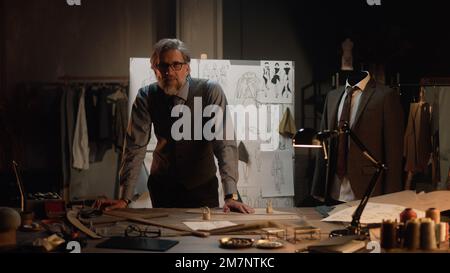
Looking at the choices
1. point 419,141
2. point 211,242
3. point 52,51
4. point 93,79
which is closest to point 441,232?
point 211,242

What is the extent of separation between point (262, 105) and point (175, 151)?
1845 mm

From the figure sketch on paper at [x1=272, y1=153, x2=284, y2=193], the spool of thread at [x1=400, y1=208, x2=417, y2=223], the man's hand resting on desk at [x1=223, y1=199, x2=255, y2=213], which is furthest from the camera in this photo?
the figure sketch on paper at [x1=272, y1=153, x2=284, y2=193]

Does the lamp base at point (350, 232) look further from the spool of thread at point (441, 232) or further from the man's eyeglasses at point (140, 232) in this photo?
the man's eyeglasses at point (140, 232)

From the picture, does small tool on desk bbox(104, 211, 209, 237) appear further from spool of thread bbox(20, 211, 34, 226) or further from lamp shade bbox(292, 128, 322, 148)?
lamp shade bbox(292, 128, 322, 148)

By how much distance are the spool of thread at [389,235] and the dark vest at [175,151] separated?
6.17 ft

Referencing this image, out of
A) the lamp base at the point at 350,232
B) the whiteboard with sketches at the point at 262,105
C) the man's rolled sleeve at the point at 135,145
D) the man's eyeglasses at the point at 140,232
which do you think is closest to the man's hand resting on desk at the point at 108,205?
the man's rolled sleeve at the point at 135,145

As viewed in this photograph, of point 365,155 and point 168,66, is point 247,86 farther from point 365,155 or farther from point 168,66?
point 365,155

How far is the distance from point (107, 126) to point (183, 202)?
1.87 meters

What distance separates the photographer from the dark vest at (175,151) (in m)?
3.88

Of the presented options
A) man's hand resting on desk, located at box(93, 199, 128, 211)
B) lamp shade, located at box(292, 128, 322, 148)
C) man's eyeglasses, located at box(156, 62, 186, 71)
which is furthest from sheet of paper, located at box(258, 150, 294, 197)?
lamp shade, located at box(292, 128, 322, 148)

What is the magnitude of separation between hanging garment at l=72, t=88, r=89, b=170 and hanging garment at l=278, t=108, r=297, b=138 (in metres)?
1.96

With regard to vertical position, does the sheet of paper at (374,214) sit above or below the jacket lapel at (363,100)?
below

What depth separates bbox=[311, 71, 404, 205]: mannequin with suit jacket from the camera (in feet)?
13.1

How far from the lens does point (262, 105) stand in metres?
5.54
